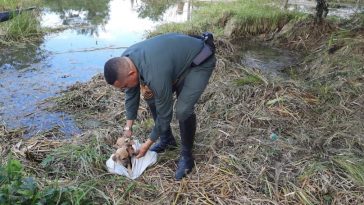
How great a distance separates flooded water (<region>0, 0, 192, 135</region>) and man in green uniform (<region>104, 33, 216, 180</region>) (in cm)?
159

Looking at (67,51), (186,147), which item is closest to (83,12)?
(67,51)

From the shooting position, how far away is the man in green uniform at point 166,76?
2473mm

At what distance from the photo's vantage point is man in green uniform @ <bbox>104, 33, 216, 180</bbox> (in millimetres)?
2473

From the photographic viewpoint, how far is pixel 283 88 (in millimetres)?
4645

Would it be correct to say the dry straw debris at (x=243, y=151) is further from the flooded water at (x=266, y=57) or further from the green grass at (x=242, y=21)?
the green grass at (x=242, y=21)

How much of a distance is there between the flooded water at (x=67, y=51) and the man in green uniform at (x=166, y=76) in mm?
1587

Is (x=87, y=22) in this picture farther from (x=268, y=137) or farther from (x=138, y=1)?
(x=268, y=137)

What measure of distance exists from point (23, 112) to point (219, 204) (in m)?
2.77

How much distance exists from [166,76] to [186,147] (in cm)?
80

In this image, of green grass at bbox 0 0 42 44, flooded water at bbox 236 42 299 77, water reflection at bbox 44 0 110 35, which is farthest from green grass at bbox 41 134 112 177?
water reflection at bbox 44 0 110 35

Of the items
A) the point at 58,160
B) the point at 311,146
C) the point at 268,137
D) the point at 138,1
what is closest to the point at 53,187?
the point at 58,160

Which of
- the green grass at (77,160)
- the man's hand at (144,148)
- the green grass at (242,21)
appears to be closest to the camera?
the man's hand at (144,148)

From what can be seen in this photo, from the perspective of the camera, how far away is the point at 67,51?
696cm

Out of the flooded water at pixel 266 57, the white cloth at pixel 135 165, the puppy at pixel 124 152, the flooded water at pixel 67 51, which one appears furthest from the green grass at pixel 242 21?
the puppy at pixel 124 152
